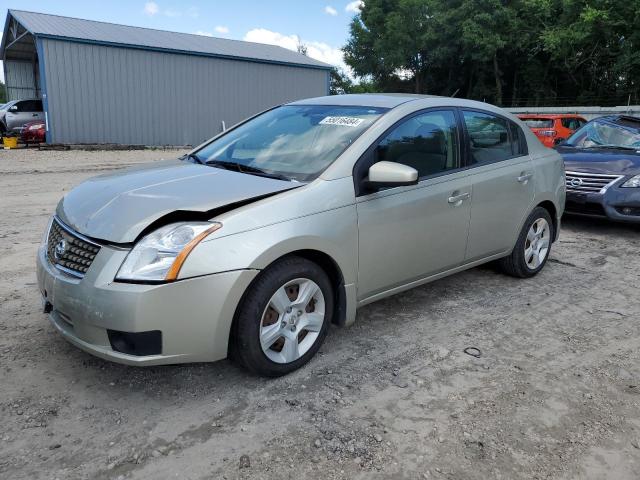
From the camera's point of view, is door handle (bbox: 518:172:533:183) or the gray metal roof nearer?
door handle (bbox: 518:172:533:183)

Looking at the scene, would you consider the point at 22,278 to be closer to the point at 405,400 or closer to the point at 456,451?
the point at 405,400

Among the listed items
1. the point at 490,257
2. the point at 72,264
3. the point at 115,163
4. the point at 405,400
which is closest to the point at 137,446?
the point at 72,264

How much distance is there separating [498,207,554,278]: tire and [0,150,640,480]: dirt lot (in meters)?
0.58

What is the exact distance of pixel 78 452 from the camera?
7.80ft

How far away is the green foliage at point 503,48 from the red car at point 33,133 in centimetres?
2609

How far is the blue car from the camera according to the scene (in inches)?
258

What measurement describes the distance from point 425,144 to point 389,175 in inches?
A: 30.2

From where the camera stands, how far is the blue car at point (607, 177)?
258 inches

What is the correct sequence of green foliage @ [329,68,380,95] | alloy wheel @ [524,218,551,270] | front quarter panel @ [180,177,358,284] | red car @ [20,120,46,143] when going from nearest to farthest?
front quarter panel @ [180,177,358,284] → alloy wheel @ [524,218,551,270] → red car @ [20,120,46,143] → green foliage @ [329,68,380,95]

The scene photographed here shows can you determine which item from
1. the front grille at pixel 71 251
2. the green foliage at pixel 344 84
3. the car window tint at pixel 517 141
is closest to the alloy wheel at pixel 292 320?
the front grille at pixel 71 251

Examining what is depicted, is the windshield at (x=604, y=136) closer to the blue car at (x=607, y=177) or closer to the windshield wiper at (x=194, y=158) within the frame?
the blue car at (x=607, y=177)

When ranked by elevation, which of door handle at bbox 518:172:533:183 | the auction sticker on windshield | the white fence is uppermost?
the white fence

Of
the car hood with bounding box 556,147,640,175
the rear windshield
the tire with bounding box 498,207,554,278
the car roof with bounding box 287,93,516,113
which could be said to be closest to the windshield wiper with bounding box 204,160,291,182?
the car roof with bounding box 287,93,516,113

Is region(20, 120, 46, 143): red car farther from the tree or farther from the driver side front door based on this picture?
the tree
